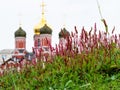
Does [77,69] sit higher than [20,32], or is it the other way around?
[20,32]

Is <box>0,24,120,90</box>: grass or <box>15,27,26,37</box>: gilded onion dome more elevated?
<box>15,27,26,37</box>: gilded onion dome

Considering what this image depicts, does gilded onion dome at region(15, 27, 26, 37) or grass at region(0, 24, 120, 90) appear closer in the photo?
grass at region(0, 24, 120, 90)

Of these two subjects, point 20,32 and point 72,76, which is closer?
point 72,76

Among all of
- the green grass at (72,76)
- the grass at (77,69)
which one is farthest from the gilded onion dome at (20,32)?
the green grass at (72,76)

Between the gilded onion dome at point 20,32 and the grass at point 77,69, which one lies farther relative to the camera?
the gilded onion dome at point 20,32

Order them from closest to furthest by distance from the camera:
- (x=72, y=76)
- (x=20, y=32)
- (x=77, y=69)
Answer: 1. (x=72, y=76)
2. (x=77, y=69)
3. (x=20, y=32)

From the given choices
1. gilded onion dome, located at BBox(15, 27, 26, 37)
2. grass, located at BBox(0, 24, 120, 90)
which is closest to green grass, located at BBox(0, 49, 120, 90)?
grass, located at BBox(0, 24, 120, 90)

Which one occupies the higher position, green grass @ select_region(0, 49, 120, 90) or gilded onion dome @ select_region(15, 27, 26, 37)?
gilded onion dome @ select_region(15, 27, 26, 37)

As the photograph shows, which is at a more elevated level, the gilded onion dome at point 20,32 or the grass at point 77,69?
the gilded onion dome at point 20,32

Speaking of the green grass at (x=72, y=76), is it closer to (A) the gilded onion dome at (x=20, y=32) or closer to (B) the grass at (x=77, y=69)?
(B) the grass at (x=77, y=69)

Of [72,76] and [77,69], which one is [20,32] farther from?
[72,76]

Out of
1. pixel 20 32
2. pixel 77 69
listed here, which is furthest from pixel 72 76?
pixel 20 32

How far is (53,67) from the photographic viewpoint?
4289 mm

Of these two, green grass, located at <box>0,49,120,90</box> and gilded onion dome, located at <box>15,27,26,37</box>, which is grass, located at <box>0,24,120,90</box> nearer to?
green grass, located at <box>0,49,120,90</box>
